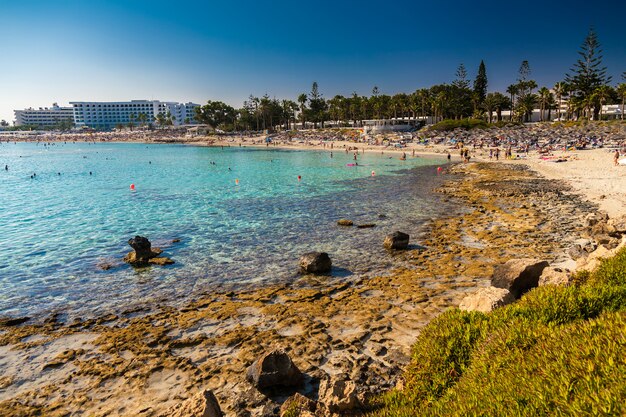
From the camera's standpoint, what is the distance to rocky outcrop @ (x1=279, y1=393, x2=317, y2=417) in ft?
21.0

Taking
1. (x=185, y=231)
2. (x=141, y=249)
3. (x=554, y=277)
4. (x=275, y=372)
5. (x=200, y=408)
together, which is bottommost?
(x=185, y=231)

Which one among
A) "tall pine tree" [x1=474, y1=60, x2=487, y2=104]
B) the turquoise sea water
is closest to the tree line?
"tall pine tree" [x1=474, y1=60, x2=487, y2=104]

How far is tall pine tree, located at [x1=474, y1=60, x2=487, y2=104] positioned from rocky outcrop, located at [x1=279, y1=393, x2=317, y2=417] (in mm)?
127211

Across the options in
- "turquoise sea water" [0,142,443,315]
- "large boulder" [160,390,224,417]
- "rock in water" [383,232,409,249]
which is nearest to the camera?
"large boulder" [160,390,224,417]

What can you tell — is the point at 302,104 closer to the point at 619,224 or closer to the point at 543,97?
the point at 543,97

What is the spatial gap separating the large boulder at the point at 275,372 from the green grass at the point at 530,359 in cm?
239

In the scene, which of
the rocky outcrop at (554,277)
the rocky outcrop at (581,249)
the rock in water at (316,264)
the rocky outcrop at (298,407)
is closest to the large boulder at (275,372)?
the rocky outcrop at (298,407)

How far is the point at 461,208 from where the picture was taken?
26.2 meters

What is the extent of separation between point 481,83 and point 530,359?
5114 inches

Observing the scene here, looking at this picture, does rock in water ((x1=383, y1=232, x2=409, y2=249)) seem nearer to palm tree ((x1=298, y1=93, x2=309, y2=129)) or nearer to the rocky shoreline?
the rocky shoreline

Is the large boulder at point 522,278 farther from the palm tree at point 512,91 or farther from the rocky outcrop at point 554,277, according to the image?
the palm tree at point 512,91

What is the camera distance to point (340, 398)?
6.32 metres

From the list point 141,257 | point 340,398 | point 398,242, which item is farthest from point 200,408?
point 398,242

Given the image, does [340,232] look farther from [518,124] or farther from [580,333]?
[518,124]
